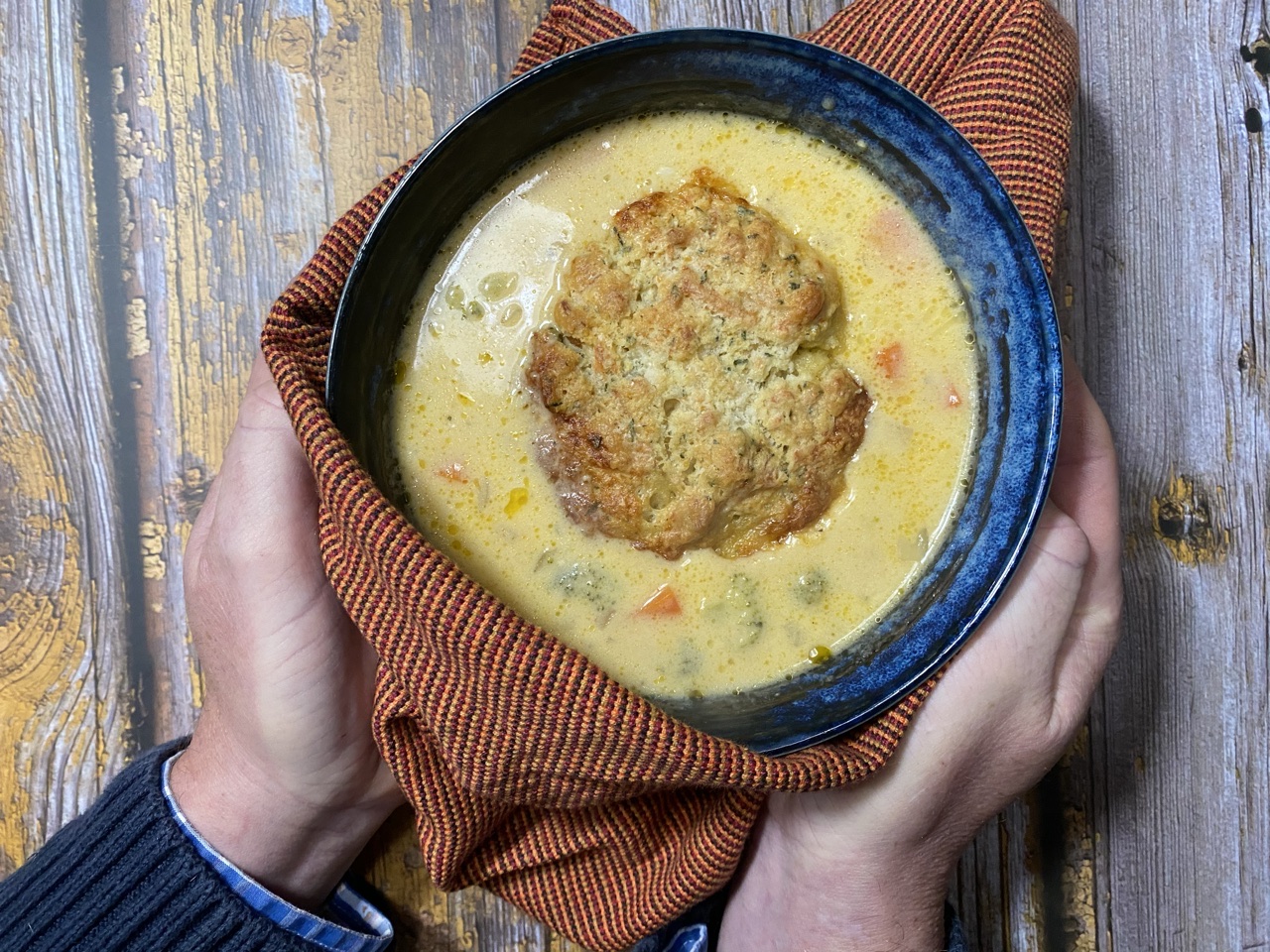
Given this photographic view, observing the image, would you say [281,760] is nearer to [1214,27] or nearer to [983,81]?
[983,81]

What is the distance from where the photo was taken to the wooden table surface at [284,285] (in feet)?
6.23

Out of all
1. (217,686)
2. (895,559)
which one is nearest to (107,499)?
(217,686)

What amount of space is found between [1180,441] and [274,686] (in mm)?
1838

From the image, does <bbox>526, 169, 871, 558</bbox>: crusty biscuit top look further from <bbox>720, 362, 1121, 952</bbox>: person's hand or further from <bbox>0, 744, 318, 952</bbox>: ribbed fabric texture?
<bbox>0, 744, 318, 952</bbox>: ribbed fabric texture

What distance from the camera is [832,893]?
1.71 metres

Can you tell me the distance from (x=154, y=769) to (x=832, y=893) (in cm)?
128

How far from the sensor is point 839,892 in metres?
1.71

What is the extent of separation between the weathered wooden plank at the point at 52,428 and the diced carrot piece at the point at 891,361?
153 centimetres

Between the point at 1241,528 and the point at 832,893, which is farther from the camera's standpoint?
the point at 1241,528

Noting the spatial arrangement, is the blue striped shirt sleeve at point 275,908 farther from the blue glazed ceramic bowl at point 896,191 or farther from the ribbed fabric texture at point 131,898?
the blue glazed ceramic bowl at point 896,191

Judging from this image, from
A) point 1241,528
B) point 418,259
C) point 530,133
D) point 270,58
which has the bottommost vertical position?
point 1241,528

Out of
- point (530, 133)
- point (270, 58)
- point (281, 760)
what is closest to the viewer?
point (530, 133)

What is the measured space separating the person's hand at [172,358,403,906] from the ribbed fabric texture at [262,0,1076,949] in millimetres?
150

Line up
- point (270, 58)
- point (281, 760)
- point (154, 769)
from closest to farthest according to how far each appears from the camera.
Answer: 1. point (281, 760)
2. point (154, 769)
3. point (270, 58)
